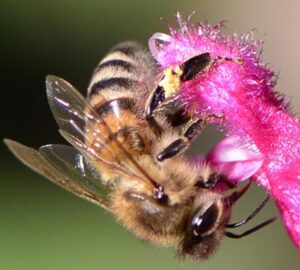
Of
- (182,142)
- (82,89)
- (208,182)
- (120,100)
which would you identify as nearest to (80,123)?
(120,100)

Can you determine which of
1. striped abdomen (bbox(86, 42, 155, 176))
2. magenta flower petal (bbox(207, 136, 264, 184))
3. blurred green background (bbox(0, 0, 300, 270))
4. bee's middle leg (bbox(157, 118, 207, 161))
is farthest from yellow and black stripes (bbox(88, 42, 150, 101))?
blurred green background (bbox(0, 0, 300, 270))

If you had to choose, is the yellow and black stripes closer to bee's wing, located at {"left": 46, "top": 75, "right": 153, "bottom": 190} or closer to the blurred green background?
bee's wing, located at {"left": 46, "top": 75, "right": 153, "bottom": 190}

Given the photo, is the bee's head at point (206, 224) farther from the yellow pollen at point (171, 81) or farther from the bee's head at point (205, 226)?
the yellow pollen at point (171, 81)

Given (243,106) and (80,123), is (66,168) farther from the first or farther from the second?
(243,106)

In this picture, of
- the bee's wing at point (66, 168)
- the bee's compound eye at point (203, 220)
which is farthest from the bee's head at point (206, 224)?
the bee's wing at point (66, 168)

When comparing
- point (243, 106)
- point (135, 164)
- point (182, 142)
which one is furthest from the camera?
point (243, 106)

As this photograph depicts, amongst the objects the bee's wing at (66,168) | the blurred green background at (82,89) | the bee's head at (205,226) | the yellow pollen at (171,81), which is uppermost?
the yellow pollen at (171,81)
